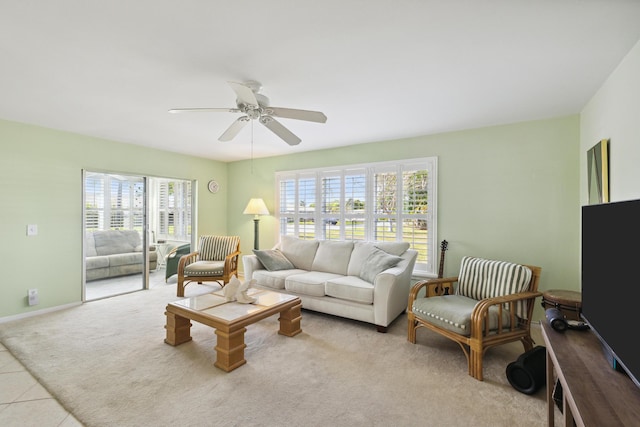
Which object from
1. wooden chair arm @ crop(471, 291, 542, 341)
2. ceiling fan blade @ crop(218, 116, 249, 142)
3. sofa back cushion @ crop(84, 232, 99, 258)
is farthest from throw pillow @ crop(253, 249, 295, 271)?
wooden chair arm @ crop(471, 291, 542, 341)

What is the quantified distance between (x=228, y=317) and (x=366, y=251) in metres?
2.06

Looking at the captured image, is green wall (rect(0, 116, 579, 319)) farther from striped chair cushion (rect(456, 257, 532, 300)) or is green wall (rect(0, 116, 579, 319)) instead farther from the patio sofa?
striped chair cushion (rect(456, 257, 532, 300))

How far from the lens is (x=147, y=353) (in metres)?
2.60

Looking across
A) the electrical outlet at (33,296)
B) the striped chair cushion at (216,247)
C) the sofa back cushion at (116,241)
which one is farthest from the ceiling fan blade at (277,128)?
the electrical outlet at (33,296)

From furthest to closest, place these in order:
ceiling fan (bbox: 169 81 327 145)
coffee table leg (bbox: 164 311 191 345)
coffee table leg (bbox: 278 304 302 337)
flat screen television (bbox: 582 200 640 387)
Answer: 1. coffee table leg (bbox: 278 304 302 337)
2. coffee table leg (bbox: 164 311 191 345)
3. ceiling fan (bbox: 169 81 327 145)
4. flat screen television (bbox: 582 200 640 387)

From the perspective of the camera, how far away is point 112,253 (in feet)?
15.3

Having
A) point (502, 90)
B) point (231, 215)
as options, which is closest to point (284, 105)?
point (502, 90)

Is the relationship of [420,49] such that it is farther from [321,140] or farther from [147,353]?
[147,353]

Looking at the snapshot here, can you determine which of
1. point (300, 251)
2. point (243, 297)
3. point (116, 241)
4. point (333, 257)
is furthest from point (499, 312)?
point (116, 241)

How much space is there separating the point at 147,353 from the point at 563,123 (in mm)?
4831

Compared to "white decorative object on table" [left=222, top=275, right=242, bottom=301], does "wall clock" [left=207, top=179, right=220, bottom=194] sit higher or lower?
higher

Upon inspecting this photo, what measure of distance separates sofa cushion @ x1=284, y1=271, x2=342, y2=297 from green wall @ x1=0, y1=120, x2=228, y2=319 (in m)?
2.97

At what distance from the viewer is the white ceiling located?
5.01 feet

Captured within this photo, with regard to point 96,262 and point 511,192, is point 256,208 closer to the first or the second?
point 96,262
